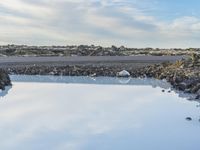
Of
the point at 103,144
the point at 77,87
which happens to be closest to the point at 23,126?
the point at 103,144

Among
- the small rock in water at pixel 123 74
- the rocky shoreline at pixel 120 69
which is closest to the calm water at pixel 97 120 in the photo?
the rocky shoreline at pixel 120 69

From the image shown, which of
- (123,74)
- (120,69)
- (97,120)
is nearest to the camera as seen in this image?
(97,120)

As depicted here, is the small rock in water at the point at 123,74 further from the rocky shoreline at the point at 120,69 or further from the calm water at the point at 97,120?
the calm water at the point at 97,120

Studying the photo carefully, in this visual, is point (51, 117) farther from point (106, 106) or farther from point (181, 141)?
point (181, 141)

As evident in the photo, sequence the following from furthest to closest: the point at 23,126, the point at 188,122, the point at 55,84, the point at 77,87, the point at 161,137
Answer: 1. the point at 55,84
2. the point at 77,87
3. the point at 188,122
4. the point at 23,126
5. the point at 161,137

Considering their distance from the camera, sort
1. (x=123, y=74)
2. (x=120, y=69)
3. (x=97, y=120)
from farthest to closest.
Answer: (x=120, y=69) → (x=123, y=74) → (x=97, y=120)

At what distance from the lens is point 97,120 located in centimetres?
1173

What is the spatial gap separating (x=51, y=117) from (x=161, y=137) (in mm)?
3139

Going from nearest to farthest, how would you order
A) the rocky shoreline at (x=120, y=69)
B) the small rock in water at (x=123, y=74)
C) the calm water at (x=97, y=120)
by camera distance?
the calm water at (x=97, y=120)
the rocky shoreline at (x=120, y=69)
the small rock in water at (x=123, y=74)

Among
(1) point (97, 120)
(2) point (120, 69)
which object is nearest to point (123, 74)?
(2) point (120, 69)

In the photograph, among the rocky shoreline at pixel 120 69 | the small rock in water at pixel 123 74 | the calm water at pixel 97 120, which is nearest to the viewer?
the calm water at pixel 97 120

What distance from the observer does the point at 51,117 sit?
12.1 meters

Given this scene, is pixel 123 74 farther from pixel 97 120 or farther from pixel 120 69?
pixel 97 120

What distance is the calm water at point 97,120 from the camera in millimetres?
9305
